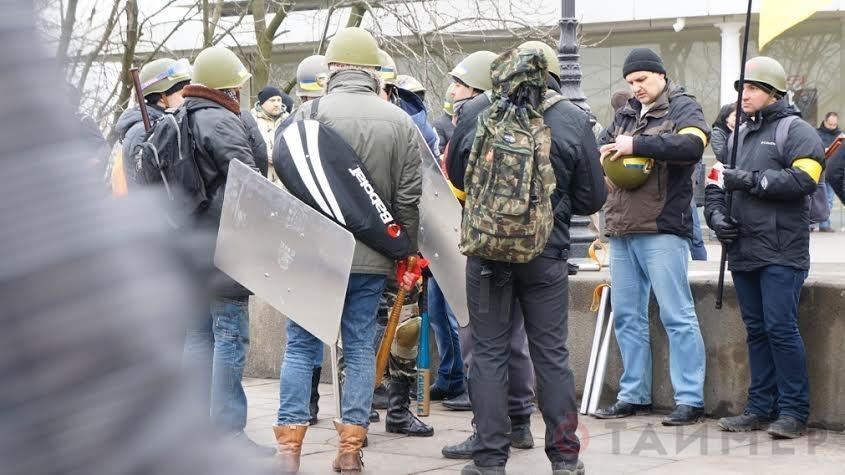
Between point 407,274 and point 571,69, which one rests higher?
point 571,69

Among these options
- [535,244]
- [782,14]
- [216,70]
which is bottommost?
[535,244]

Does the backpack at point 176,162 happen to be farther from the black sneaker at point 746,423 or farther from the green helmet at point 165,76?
the black sneaker at point 746,423

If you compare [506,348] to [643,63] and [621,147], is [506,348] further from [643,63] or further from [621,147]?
[643,63]

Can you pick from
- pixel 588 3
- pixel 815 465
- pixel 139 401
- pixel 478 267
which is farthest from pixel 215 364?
pixel 588 3

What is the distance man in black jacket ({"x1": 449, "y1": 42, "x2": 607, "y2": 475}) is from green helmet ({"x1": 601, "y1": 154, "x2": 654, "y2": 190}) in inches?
42.8

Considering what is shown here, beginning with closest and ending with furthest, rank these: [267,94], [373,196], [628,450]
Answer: [373,196] < [628,450] < [267,94]

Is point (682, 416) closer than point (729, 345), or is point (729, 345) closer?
point (682, 416)

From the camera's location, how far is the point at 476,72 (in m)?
6.87

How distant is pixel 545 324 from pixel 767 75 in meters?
2.03

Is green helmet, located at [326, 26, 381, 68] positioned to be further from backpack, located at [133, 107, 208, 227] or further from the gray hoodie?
the gray hoodie

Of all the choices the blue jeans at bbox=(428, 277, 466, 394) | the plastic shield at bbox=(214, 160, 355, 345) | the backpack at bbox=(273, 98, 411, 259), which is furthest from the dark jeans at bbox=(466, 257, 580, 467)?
the blue jeans at bbox=(428, 277, 466, 394)

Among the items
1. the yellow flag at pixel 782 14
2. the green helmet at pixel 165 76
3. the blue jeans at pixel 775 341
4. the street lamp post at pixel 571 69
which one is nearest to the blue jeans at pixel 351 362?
the green helmet at pixel 165 76

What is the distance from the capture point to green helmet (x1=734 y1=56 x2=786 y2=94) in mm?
6500

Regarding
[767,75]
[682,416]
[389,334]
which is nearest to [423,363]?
[389,334]
